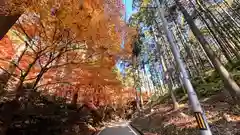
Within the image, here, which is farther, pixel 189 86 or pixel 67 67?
pixel 67 67

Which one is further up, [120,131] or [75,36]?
[75,36]

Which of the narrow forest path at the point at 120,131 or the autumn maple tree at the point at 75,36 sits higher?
the autumn maple tree at the point at 75,36

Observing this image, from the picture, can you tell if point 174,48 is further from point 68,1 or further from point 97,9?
point 68,1

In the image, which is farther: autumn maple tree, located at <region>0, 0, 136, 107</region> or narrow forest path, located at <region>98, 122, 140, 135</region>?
narrow forest path, located at <region>98, 122, 140, 135</region>

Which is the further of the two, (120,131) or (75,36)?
(120,131)

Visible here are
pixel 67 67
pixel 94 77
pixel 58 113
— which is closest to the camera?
pixel 67 67

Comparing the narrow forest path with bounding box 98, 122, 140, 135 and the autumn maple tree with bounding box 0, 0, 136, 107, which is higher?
the autumn maple tree with bounding box 0, 0, 136, 107

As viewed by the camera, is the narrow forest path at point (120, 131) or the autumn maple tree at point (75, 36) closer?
the autumn maple tree at point (75, 36)

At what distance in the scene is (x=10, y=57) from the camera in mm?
9445

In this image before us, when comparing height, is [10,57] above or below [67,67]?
above

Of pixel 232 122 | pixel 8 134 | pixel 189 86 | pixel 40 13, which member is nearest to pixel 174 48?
pixel 189 86

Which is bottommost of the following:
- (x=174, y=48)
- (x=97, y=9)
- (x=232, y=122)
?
(x=232, y=122)

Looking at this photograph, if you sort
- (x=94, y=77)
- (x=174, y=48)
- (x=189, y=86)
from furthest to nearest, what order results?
1. (x=94, y=77)
2. (x=174, y=48)
3. (x=189, y=86)

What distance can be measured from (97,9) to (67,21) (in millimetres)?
1112
